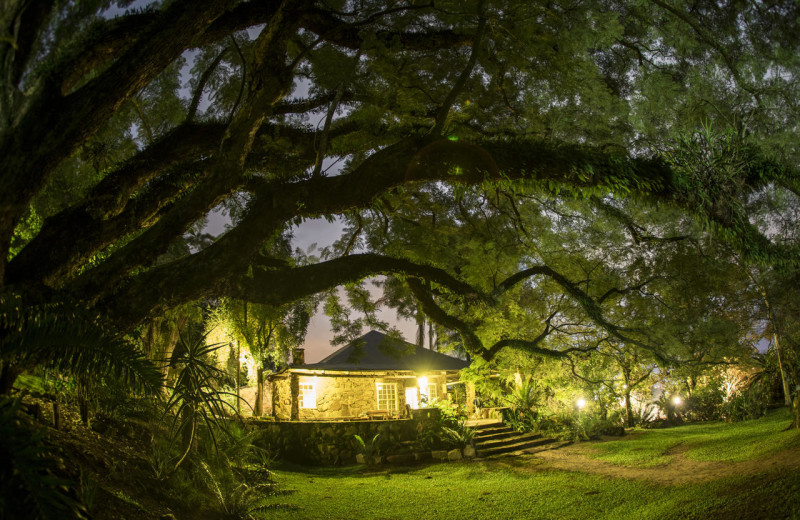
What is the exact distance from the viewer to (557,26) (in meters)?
7.84

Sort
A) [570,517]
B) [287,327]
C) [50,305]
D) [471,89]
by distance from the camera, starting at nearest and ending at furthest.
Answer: [50,305]
[570,517]
[471,89]
[287,327]

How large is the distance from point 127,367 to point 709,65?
31.8 ft

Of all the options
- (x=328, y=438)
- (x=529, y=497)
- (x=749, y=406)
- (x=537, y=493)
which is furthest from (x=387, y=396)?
(x=529, y=497)

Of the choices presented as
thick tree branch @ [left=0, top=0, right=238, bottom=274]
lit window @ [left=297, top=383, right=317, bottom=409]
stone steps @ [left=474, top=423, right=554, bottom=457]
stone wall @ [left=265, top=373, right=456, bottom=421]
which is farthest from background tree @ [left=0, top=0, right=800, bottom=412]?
lit window @ [left=297, top=383, right=317, bottom=409]

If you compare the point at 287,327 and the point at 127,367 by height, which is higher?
the point at 287,327

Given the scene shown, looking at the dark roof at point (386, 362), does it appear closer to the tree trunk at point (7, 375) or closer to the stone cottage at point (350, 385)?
the stone cottage at point (350, 385)

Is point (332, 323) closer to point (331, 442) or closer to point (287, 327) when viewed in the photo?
point (287, 327)

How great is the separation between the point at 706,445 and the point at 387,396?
42.7ft

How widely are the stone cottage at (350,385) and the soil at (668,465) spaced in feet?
21.6

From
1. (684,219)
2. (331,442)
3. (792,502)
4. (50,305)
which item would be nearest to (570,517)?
(792,502)

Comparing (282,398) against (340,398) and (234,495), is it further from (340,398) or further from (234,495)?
(234,495)

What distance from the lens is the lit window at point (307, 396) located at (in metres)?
19.3

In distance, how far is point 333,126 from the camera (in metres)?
7.80

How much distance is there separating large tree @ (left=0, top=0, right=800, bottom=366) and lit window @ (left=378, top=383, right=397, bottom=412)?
575 inches
